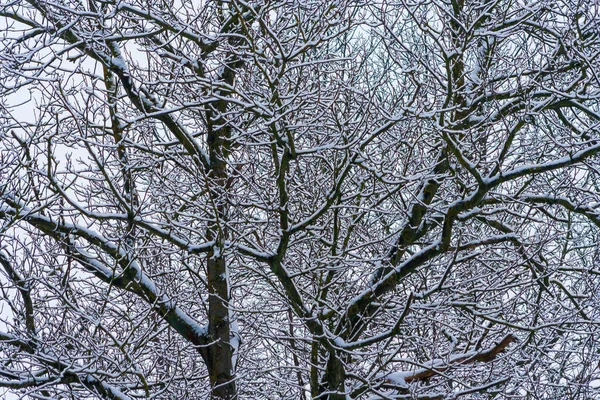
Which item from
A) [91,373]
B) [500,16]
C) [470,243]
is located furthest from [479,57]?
[91,373]

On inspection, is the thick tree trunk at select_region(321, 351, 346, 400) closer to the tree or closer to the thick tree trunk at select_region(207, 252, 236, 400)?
the tree

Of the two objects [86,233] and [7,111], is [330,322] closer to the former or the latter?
[86,233]

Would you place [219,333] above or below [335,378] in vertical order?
above

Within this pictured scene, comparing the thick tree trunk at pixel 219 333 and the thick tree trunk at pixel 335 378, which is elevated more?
the thick tree trunk at pixel 219 333

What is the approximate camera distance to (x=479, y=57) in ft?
23.4

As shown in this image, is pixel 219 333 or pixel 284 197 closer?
pixel 284 197

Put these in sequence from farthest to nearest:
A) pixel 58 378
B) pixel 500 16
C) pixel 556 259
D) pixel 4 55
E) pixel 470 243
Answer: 1. pixel 556 259
2. pixel 500 16
3. pixel 470 243
4. pixel 4 55
5. pixel 58 378

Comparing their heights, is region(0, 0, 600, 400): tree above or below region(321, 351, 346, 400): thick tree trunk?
above

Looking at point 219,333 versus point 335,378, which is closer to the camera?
point 335,378

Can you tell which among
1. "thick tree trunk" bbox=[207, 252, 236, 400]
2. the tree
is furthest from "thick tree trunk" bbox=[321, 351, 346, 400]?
"thick tree trunk" bbox=[207, 252, 236, 400]

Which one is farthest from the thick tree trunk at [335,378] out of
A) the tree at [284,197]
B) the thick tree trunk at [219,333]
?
the thick tree trunk at [219,333]

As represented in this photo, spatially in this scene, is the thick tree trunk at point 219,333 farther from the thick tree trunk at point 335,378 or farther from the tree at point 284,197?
the thick tree trunk at point 335,378

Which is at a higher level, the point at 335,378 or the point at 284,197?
the point at 284,197

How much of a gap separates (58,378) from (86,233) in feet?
4.97
